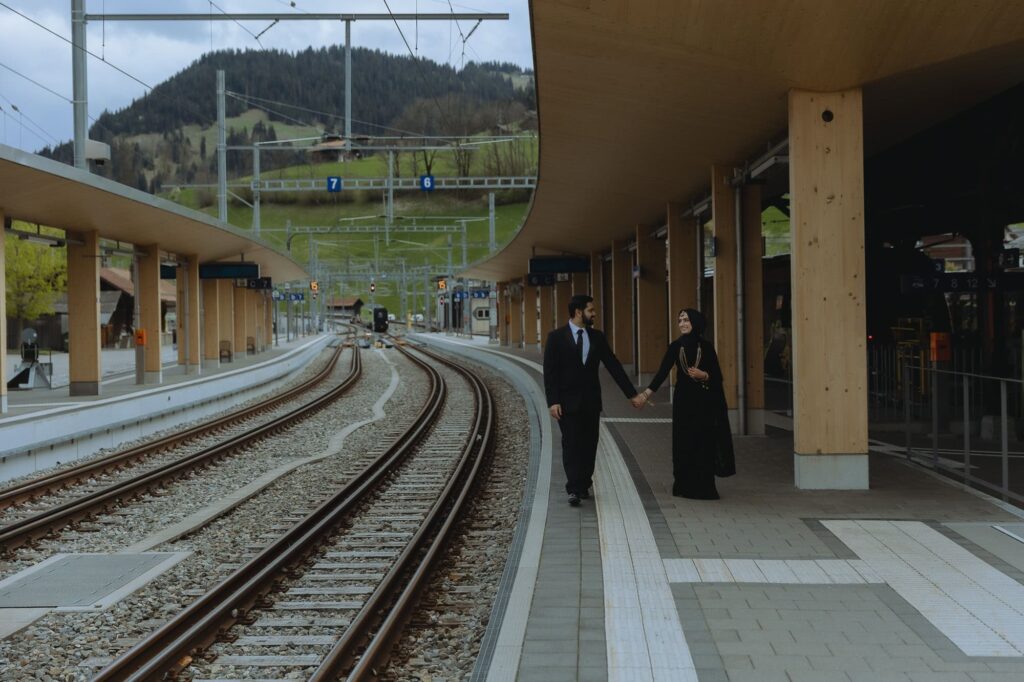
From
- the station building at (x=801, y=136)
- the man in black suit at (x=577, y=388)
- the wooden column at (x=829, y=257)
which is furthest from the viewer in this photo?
the wooden column at (x=829, y=257)

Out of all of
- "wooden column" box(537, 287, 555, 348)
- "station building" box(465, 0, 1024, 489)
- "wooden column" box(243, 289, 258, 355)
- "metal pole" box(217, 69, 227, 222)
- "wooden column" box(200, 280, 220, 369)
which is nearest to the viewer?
"station building" box(465, 0, 1024, 489)

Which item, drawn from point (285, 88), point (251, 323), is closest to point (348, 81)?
point (251, 323)

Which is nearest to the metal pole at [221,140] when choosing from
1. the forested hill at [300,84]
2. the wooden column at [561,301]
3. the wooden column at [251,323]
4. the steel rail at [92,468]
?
the steel rail at [92,468]

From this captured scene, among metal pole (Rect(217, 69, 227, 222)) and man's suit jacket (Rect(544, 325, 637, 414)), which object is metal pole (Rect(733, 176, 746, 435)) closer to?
man's suit jacket (Rect(544, 325, 637, 414))

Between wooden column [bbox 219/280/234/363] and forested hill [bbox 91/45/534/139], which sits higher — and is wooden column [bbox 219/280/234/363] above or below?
below

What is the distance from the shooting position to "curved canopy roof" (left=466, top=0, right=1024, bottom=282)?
8430 millimetres

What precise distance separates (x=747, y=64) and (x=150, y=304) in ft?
68.5

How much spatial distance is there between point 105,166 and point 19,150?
596 cm

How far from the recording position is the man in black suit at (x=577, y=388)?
9250mm

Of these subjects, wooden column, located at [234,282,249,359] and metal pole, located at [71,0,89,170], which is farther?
wooden column, located at [234,282,249,359]

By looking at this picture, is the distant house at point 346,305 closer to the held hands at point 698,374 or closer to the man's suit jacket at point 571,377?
the man's suit jacket at point 571,377

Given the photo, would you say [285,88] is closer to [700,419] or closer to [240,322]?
[240,322]

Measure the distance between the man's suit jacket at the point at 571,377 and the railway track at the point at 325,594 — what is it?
1583mm

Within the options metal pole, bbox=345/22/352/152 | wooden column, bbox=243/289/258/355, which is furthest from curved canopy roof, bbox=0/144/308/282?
wooden column, bbox=243/289/258/355
